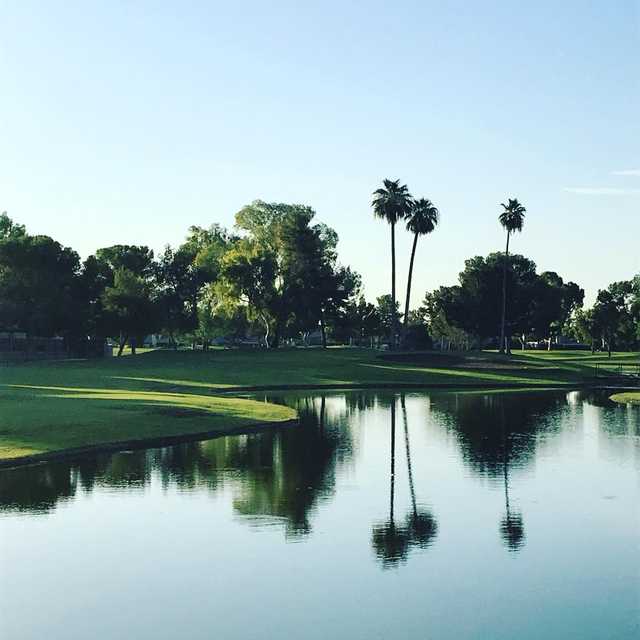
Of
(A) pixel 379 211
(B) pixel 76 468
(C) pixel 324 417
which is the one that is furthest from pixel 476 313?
(B) pixel 76 468

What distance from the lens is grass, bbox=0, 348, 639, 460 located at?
40.8m

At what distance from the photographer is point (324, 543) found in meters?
22.0

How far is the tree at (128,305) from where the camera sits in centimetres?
11825

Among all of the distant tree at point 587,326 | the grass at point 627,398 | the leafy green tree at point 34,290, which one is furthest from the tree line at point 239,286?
the grass at point 627,398

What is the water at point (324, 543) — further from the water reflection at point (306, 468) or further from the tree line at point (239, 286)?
the tree line at point (239, 286)

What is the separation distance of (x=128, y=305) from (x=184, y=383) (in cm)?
4235

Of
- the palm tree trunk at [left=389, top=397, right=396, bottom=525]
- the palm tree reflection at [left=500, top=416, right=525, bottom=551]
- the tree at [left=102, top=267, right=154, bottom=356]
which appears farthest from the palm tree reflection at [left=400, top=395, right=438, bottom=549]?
the tree at [left=102, top=267, right=154, bottom=356]

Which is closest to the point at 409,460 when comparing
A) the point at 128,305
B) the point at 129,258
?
the point at 128,305

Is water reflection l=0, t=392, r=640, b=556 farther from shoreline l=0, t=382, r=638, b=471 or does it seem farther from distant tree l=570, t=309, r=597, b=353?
distant tree l=570, t=309, r=597, b=353

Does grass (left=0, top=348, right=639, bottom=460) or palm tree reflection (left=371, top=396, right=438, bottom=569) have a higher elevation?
grass (left=0, top=348, right=639, bottom=460)

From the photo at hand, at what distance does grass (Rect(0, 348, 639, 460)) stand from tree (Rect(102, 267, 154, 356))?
4.84 metres

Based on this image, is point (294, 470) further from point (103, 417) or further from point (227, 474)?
point (103, 417)

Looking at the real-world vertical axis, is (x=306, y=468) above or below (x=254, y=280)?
below

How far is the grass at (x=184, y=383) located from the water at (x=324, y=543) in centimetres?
389
